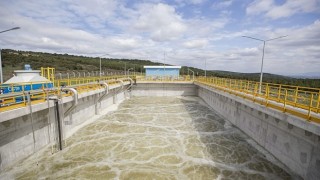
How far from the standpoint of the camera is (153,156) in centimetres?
1258

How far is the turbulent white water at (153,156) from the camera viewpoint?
10523 millimetres

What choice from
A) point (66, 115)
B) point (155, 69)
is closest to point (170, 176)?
point (66, 115)

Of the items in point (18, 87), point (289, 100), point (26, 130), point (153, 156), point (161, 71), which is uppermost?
point (161, 71)

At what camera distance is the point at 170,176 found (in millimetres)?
10375

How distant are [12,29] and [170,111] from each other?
18.0 meters

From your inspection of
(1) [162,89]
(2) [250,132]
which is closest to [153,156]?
(2) [250,132]

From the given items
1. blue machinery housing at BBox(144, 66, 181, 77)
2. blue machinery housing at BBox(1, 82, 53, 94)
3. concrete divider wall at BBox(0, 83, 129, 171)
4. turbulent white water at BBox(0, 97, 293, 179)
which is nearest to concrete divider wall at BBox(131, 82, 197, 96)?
blue machinery housing at BBox(144, 66, 181, 77)

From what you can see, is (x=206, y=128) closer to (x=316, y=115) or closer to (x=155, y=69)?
(x=316, y=115)

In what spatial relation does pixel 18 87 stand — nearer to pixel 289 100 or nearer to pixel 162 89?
pixel 289 100

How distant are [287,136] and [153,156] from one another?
25.3 ft

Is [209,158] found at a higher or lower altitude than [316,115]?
lower

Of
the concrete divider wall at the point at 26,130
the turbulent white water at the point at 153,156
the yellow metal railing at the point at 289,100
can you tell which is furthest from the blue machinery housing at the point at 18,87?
the yellow metal railing at the point at 289,100

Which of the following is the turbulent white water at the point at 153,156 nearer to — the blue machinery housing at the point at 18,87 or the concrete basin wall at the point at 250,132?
the concrete basin wall at the point at 250,132

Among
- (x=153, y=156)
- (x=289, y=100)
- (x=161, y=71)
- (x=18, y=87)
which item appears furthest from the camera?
(x=161, y=71)
